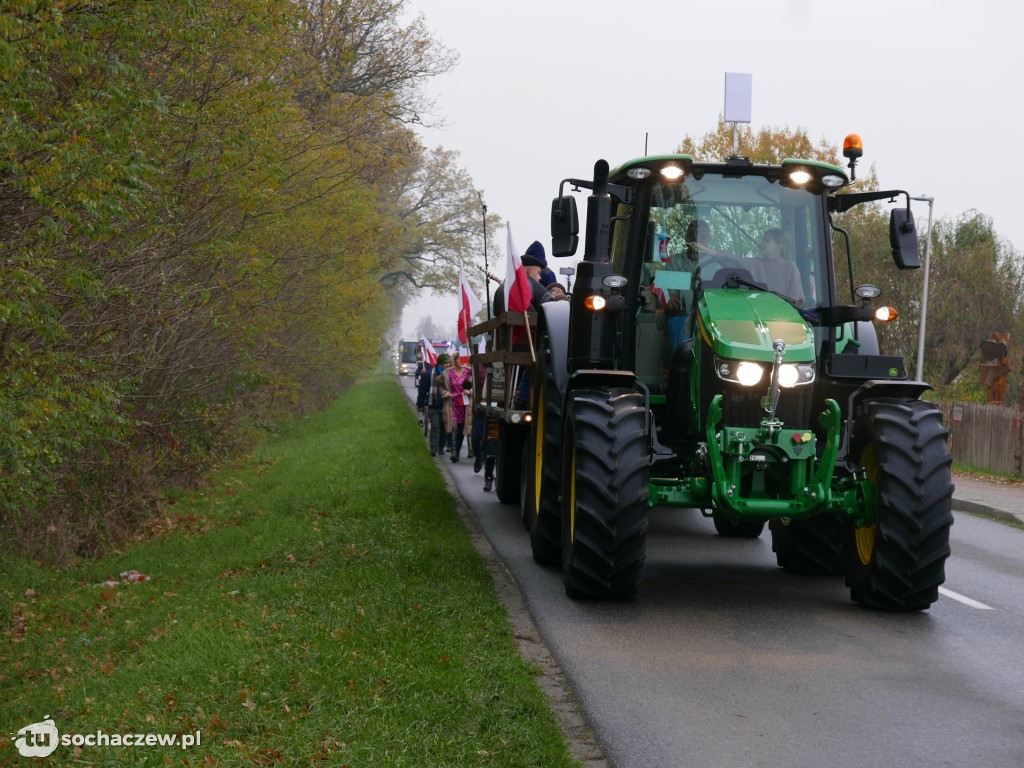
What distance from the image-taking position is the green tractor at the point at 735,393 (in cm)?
823

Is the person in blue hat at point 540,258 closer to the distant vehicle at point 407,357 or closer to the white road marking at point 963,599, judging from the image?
the white road marking at point 963,599

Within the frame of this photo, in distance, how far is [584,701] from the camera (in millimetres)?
6219

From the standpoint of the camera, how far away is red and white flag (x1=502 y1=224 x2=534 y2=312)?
1295 centimetres

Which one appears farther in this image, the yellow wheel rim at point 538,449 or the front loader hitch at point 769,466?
the yellow wheel rim at point 538,449

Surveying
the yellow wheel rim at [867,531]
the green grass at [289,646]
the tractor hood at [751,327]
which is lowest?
the green grass at [289,646]

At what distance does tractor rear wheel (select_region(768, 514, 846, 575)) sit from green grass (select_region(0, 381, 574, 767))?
257 cm

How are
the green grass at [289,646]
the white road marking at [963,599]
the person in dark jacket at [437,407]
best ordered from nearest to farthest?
the green grass at [289,646] → the white road marking at [963,599] → the person in dark jacket at [437,407]

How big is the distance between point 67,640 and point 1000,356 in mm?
22672

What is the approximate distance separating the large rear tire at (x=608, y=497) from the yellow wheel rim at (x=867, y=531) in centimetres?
165

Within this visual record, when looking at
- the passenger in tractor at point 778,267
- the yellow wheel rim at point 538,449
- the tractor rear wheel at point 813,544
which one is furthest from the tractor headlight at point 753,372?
the yellow wheel rim at point 538,449

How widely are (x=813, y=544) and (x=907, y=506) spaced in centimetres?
200

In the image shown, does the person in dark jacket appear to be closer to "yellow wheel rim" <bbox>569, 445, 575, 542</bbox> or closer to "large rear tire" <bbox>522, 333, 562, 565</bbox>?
"large rear tire" <bbox>522, 333, 562, 565</bbox>

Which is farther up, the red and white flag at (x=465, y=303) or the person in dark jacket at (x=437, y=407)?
the red and white flag at (x=465, y=303)

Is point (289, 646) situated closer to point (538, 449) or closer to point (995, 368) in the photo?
point (538, 449)
